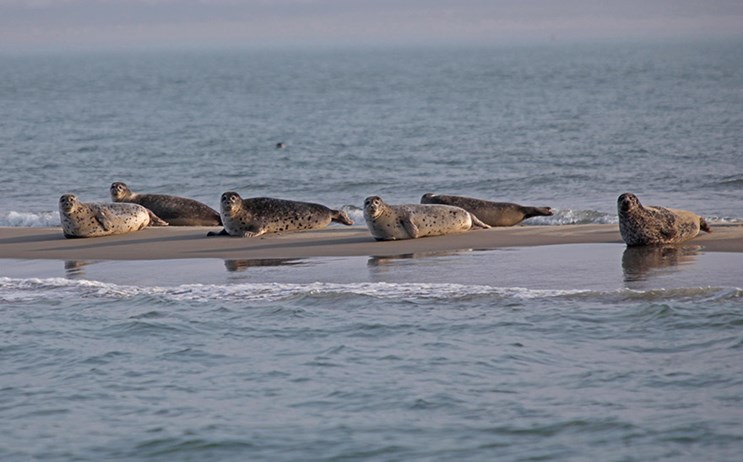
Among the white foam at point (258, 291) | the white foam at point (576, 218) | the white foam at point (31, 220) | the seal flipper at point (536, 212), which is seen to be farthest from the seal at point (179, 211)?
the white foam at point (258, 291)

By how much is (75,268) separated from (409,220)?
339 centimetres

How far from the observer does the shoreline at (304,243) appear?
40.5ft

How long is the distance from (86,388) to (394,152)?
19862mm

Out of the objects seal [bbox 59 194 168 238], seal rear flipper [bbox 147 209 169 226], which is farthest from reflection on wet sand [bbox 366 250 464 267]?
seal rear flipper [bbox 147 209 169 226]

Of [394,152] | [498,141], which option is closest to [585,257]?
[394,152]

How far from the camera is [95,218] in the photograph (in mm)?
14008

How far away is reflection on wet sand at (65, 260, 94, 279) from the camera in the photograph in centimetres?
1161

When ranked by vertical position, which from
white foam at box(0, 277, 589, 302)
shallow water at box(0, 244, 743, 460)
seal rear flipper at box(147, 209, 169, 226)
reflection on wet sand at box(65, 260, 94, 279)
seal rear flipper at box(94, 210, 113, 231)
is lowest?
shallow water at box(0, 244, 743, 460)

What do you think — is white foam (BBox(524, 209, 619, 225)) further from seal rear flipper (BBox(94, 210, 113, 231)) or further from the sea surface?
seal rear flipper (BBox(94, 210, 113, 231))

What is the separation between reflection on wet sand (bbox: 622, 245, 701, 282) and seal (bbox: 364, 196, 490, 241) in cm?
216

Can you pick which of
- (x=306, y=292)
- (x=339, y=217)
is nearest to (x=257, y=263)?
(x=306, y=292)

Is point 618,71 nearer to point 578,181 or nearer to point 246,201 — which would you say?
point 578,181

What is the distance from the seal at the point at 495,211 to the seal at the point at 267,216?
4.17 ft

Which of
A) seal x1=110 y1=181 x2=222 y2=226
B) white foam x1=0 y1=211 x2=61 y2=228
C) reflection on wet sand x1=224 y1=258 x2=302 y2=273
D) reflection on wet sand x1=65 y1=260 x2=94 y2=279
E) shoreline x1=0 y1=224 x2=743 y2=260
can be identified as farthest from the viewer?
white foam x1=0 y1=211 x2=61 y2=228
